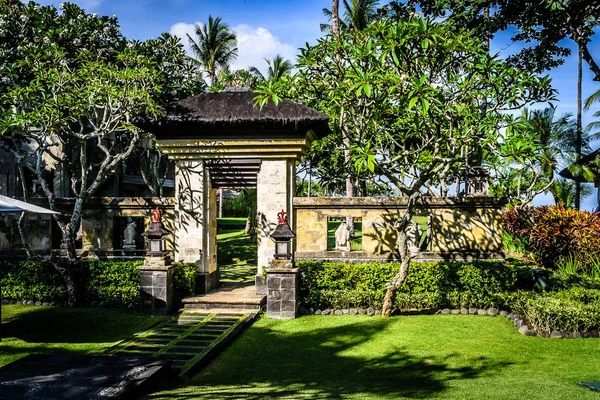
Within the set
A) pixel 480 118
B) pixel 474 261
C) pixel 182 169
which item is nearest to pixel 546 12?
pixel 480 118

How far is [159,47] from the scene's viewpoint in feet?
58.2

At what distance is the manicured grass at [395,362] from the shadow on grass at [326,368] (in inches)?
0.6

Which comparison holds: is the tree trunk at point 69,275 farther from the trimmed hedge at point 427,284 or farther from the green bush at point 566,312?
the green bush at point 566,312

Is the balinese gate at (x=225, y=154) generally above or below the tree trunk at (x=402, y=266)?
above

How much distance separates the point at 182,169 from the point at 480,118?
7.29 metres

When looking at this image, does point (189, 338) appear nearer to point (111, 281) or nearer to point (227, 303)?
point (227, 303)

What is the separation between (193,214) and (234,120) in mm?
2662

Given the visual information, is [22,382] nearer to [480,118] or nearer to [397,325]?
[397,325]

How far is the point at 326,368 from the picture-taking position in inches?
313

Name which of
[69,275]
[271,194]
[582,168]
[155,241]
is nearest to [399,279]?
[271,194]

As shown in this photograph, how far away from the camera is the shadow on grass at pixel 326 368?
21.9 feet

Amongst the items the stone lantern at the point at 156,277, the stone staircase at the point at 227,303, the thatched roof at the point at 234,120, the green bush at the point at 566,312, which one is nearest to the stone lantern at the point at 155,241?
the stone lantern at the point at 156,277

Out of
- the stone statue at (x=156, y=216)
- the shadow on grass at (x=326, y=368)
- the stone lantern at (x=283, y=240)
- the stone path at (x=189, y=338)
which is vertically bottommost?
the shadow on grass at (x=326, y=368)

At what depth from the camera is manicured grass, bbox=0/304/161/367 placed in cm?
893
